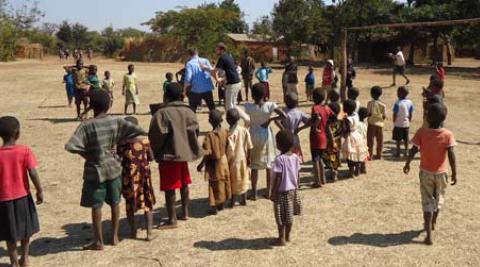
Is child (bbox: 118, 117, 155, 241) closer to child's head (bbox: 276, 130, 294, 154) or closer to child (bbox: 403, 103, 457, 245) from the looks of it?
child's head (bbox: 276, 130, 294, 154)

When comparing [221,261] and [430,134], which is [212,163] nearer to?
[221,261]

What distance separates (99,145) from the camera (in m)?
5.16

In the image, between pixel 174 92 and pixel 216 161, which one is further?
pixel 216 161

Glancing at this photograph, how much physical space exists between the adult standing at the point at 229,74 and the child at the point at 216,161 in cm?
382

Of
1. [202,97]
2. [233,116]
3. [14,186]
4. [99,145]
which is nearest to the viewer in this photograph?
[14,186]

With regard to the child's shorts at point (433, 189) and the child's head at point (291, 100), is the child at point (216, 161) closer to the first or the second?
the child's head at point (291, 100)

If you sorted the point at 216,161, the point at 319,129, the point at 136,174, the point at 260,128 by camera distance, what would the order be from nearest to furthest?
the point at 136,174 < the point at 216,161 < the point at 260,128 < the point at 319,129

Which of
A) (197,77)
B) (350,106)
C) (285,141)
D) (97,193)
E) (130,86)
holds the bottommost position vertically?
(97,193)

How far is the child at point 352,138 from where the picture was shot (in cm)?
795

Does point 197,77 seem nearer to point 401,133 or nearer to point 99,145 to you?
point 401,133

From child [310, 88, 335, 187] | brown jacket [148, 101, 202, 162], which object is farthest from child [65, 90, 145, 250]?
child [310, 88, 335, 187]

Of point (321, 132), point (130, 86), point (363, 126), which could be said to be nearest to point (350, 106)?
point (363, 126)

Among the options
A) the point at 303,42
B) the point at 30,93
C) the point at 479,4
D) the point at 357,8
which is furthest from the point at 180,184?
the point at 303,42

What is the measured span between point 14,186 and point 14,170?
0.15m
